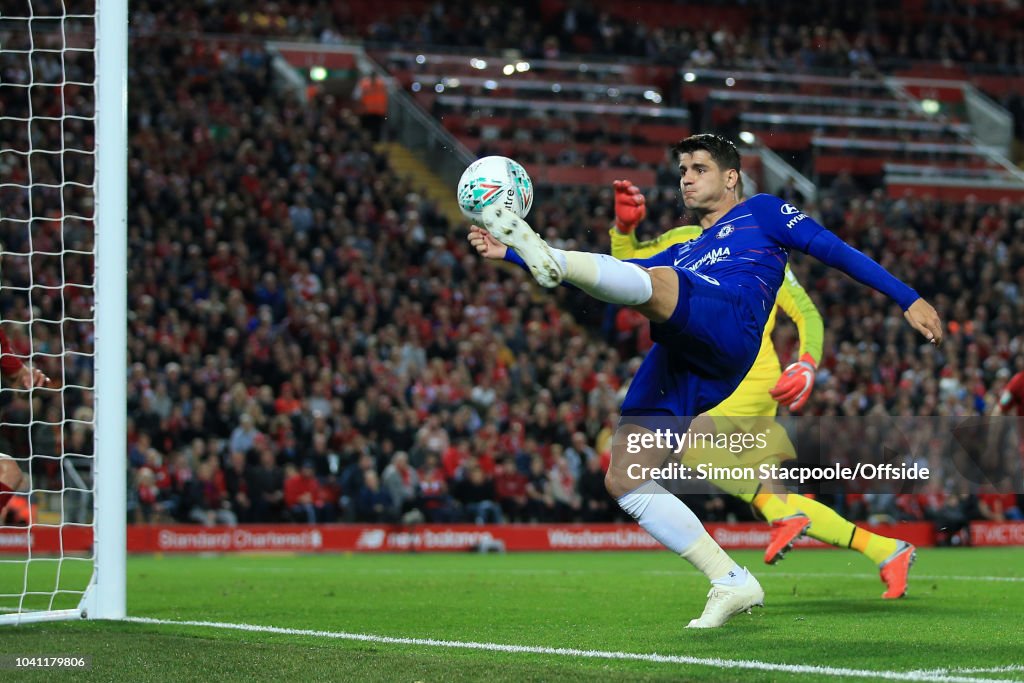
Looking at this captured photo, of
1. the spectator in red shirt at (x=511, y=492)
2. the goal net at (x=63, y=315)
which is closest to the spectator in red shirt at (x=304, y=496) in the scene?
the spectator in red shirt at (x=511, y=492)

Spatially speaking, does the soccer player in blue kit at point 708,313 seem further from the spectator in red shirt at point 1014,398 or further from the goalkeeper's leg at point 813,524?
the spectator in red shirt at point 1014,398

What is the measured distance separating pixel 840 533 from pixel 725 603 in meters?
1.87

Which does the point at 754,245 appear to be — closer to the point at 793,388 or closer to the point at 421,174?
the point at 793,388

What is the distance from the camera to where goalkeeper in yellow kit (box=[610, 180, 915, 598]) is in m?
7.44

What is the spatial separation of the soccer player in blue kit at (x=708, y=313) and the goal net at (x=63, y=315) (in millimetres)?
2591

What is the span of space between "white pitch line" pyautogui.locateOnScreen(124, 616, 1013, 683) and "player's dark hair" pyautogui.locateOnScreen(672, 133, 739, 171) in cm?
262

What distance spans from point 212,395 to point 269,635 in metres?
11.2

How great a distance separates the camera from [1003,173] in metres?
29.5

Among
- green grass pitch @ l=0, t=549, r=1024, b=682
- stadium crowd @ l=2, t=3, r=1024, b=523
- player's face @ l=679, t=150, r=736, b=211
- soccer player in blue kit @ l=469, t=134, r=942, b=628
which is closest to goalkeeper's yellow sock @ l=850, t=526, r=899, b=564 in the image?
green grass pitch @ l=0, t=549, r=1024, b=682

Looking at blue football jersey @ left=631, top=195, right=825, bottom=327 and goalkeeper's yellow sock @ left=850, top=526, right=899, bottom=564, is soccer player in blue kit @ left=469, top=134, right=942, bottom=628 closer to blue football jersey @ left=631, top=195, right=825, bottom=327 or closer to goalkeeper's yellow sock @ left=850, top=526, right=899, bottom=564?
blue football jersey @ left=631, top=195, right=825, bottom=327

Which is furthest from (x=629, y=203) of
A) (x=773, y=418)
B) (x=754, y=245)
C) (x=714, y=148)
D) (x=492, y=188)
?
(x=773, y=418)

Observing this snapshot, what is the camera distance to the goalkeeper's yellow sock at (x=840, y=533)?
8.32 metres

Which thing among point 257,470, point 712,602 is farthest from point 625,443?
point 257,470

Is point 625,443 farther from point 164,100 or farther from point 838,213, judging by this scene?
point 838,213
